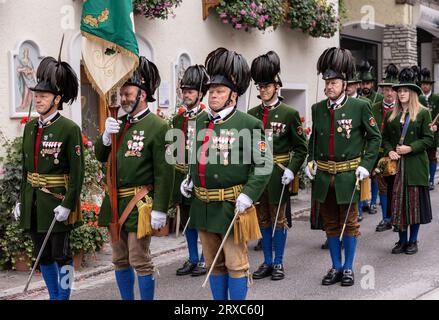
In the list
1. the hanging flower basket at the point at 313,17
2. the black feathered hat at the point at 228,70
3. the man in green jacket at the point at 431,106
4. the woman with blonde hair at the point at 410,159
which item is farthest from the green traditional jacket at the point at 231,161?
the hanging flower basket at the point at 313,17

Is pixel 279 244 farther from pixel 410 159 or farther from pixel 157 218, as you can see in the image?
pixel 157 218

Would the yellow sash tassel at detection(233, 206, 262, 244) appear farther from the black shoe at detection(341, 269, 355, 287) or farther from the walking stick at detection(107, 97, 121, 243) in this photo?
the black shoe at detection(341, 269, 355, 287)

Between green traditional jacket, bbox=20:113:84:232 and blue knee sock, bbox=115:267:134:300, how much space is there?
2.01 feet

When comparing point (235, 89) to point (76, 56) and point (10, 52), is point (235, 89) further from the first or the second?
point (76, 56)

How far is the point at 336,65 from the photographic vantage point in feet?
21.8

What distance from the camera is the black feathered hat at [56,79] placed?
557cm

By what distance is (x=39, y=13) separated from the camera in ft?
28.1

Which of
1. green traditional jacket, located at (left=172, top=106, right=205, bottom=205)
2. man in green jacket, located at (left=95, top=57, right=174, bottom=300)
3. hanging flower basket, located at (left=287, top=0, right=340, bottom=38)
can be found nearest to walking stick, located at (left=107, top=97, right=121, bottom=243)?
man in green jacket, located at (left=95, top=57, right=174, bottom=300)

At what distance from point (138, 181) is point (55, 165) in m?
0.73

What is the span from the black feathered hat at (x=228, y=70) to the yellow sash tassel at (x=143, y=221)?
1.02m

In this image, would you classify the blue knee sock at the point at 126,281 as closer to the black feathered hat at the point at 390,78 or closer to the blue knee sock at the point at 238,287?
the blue knee sock at the point at 238,287

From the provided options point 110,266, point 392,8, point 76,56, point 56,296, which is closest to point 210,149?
point 56,296

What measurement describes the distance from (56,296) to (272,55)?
121 inches

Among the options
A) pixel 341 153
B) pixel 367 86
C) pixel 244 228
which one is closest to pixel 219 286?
pixel 244 228
